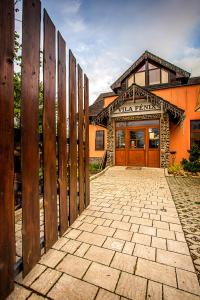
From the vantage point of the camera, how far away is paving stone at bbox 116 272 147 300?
132cm

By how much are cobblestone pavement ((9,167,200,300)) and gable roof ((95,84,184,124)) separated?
7.10 meters

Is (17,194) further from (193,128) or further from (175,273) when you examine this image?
(193,128)

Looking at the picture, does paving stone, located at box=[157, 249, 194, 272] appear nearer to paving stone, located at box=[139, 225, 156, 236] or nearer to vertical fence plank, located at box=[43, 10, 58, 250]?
paving stone, located at box=[139, 225, 156, 236]

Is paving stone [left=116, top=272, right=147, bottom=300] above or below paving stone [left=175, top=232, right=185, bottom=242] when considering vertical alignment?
above

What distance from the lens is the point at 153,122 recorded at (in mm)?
9680

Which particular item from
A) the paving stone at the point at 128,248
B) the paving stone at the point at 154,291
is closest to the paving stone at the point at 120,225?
the paving stone at the point at 128,248

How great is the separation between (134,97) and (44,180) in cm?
904

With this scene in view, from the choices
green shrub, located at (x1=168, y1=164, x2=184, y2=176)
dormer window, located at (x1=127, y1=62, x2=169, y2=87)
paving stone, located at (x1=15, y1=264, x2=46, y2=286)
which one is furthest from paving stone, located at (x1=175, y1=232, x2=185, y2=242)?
dormer window, located at (x1=127, y1=62, x2=169, y2=87)

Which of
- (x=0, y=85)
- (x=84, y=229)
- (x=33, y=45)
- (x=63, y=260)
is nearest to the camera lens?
(x=0, y=85)

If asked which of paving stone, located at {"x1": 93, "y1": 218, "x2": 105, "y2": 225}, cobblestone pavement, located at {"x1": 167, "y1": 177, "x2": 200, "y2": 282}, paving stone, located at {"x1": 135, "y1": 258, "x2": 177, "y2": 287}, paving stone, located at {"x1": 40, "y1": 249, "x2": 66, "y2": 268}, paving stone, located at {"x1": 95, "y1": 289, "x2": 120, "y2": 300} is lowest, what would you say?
cobblestone pavement, located at {"x1": 167, "y1": 177, "x2": 200, "y2": 282}

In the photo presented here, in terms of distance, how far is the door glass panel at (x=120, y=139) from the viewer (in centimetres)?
1031

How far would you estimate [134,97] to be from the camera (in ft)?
31.6

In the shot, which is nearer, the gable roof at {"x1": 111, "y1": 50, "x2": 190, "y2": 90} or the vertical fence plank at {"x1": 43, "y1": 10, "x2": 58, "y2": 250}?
the vertical fence plank at {"x1": 43, "y1": 10, "x2": 58, "y2": 250}

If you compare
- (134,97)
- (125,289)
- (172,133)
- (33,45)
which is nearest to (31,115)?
(33,45)
